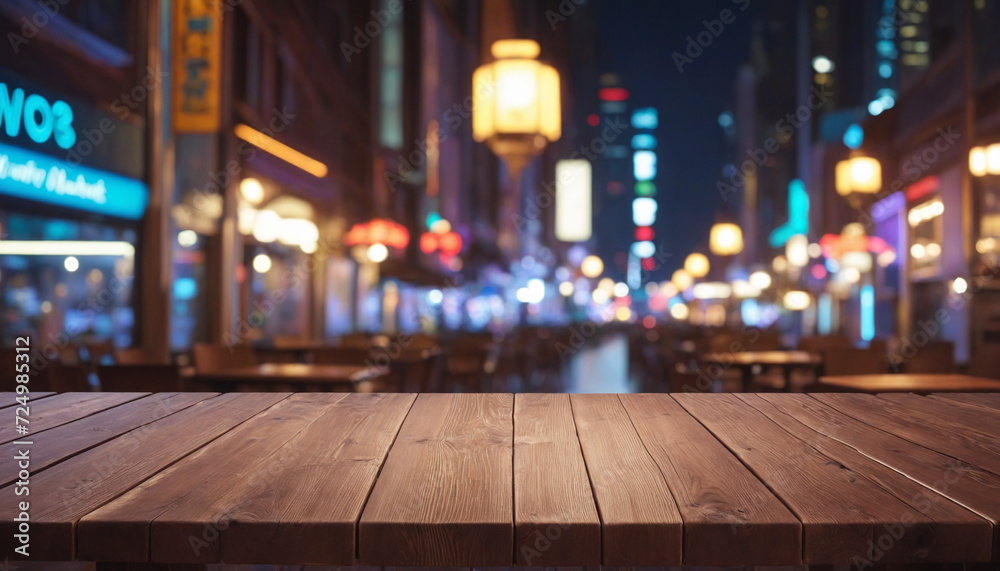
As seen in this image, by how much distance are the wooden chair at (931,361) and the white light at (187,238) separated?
7920 millimetres

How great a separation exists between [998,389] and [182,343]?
28.0 feet

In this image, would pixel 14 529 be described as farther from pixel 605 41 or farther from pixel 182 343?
pixel 605 41

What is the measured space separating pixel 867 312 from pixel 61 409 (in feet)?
57.2

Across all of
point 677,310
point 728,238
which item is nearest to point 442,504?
point 728,238

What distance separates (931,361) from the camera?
5125mm

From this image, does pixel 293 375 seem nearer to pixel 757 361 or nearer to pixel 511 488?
pixel 511 488

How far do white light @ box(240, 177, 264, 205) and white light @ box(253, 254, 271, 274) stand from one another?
0.88m

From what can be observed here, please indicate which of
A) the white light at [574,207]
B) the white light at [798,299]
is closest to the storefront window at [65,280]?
the white light at [798,299]

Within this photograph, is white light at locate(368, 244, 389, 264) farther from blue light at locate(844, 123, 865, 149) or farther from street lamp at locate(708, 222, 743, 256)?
blue light at locate(844, 123, 865, 149)

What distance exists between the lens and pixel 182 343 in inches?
366

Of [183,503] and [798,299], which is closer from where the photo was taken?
[183,503]

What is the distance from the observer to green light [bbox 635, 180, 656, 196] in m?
82.6

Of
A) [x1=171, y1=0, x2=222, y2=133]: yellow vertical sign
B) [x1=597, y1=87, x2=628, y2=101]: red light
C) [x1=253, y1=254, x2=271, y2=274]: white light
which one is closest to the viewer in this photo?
[x1=171, y1=0, x2=222, y2=133]: yellow vertical sign

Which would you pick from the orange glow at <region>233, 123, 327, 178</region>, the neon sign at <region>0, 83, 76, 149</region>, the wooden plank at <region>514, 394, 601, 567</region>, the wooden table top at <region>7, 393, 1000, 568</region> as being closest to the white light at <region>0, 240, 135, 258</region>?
the neon sign at <region>0, 83, 76, 149</region>
